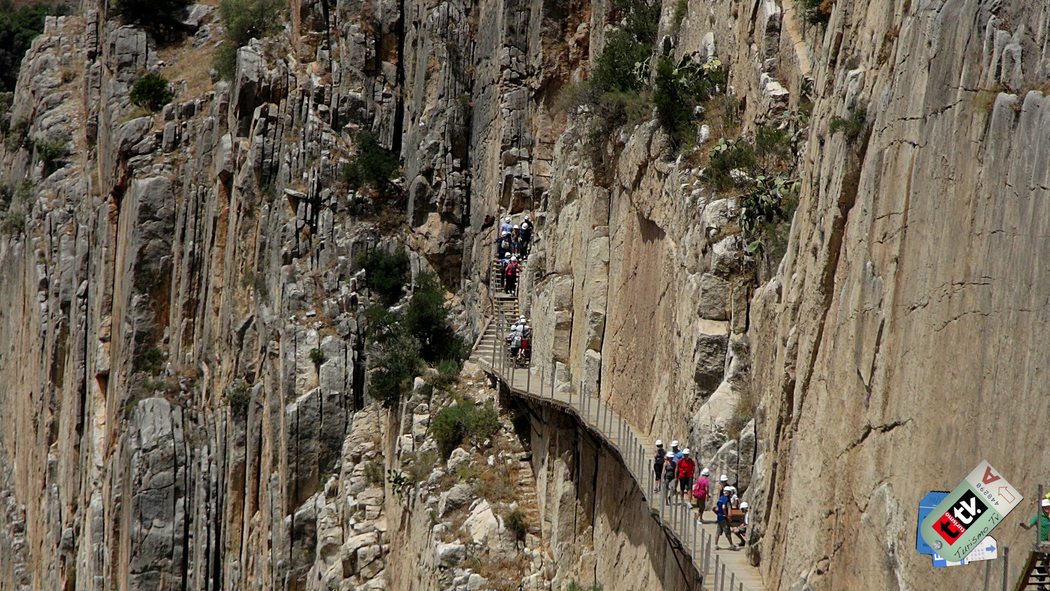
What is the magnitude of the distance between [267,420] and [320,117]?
36.1 feet

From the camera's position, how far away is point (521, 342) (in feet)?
105

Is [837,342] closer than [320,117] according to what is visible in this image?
Yes

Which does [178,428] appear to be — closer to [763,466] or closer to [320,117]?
[320,117]

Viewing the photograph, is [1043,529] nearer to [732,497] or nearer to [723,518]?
[723,518]

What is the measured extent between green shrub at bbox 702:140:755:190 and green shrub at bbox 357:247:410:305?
20473mm

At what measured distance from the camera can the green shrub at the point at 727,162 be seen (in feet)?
67.1

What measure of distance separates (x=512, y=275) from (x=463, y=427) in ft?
19.2

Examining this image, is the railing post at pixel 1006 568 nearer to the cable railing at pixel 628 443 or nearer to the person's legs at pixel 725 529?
the cable railing at pixel 628 443

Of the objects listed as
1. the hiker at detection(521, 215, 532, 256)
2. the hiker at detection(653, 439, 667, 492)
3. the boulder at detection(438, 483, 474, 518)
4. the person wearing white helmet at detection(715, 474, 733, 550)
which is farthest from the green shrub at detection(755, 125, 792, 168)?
the hiker at detection(521, 215, 532, 256)

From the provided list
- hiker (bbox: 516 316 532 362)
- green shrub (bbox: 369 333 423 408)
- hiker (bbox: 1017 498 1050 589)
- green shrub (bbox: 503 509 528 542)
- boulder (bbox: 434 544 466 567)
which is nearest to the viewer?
hiker (bbox: 1017 498 1050 589)

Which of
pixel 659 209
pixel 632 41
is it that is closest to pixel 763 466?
pixel 659 209

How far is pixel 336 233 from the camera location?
41.6 metres

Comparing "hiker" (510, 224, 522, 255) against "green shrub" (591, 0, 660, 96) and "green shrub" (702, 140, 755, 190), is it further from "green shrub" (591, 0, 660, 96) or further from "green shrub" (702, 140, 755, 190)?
"green shrub" (702, 140, 755, 190)

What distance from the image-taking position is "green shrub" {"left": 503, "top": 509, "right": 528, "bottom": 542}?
94.6ft
